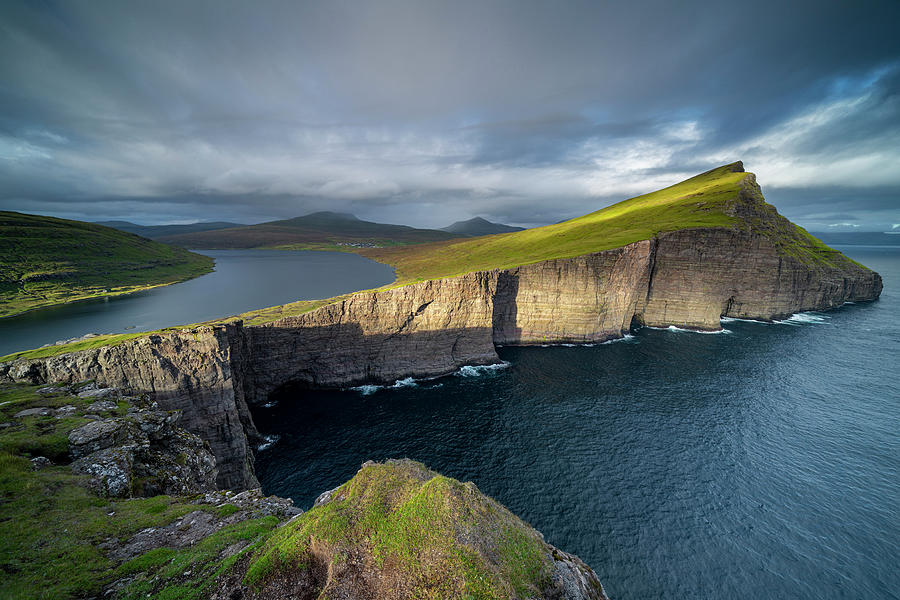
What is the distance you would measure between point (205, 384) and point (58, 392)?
32.1 ft

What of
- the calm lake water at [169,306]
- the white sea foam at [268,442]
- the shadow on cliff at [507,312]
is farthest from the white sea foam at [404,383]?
the calm lake water at [169,306]

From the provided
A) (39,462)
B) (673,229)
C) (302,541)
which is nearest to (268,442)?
(39,462)

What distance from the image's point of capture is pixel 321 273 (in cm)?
13225

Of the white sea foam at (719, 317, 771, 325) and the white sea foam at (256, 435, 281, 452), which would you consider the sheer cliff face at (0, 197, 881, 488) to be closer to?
the white sea foam at (719, 317, 771, 325)

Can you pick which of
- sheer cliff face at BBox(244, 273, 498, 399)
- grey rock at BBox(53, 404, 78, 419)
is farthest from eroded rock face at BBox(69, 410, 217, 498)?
sheer cliff face at BBox(244, 273, 498, 399)

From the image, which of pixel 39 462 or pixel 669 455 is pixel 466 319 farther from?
pixel 39 462

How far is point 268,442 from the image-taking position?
35250 millimetres

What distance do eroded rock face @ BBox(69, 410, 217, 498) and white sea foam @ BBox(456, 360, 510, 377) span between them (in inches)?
1481

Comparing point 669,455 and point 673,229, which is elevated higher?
point 673,229

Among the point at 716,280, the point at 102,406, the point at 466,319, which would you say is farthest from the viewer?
the point at 716,280

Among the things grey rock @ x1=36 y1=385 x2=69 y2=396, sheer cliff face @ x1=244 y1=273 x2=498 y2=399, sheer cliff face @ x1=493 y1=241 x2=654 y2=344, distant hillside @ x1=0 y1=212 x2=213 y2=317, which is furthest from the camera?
distant hillside @ x1=0 y1=212 x2=213 y2=317

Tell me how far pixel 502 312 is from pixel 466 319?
13.5m

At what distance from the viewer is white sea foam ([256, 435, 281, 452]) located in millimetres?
34375

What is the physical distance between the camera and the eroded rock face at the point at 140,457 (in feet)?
49.0
